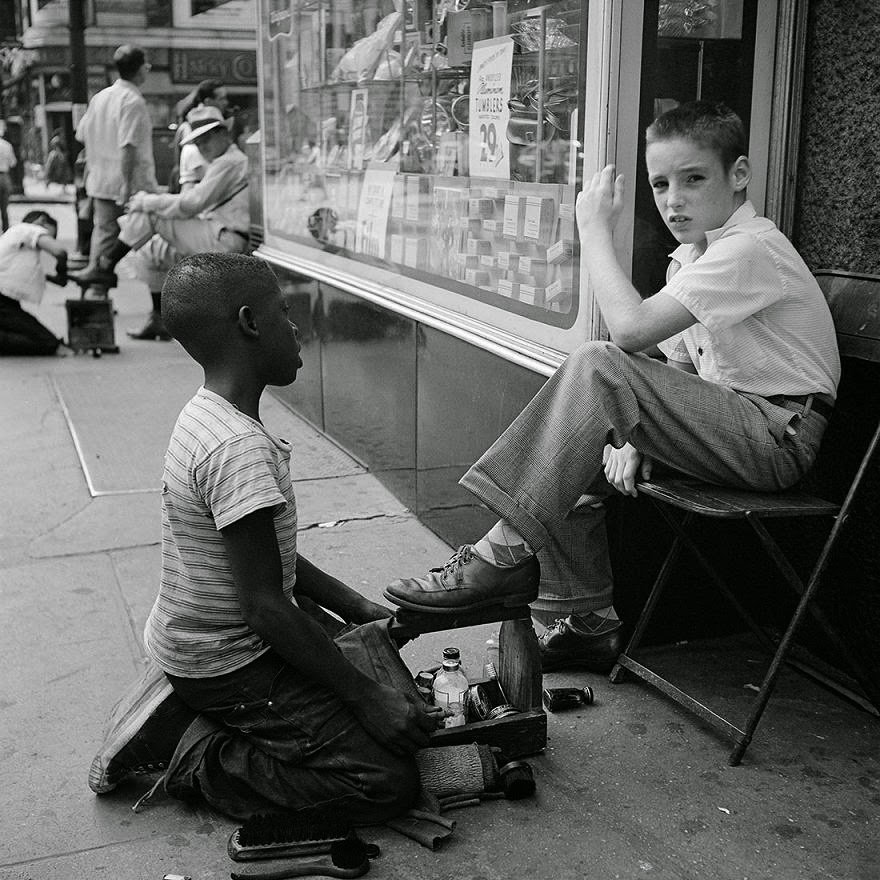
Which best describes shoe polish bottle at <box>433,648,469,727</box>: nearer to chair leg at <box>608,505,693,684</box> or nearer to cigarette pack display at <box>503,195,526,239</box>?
chair leg at <box>608,505,693,684</box>

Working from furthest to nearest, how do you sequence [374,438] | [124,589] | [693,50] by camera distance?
[374,438]
[124,589]
[693,50]

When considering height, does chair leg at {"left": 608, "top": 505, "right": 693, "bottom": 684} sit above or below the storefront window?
below

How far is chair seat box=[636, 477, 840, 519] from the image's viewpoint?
8.89 feet

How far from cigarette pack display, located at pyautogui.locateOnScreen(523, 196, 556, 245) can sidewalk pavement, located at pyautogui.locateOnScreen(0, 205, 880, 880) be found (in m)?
1.27

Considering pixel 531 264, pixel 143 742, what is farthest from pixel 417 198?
pixel 143 742

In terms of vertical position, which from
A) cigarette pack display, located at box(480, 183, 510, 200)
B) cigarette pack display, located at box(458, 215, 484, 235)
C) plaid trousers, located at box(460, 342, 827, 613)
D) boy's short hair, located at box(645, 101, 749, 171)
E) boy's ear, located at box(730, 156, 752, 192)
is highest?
boy's short hair, located at box(645, 101, 749, 171)

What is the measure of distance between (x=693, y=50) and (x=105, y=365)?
561 centimetres

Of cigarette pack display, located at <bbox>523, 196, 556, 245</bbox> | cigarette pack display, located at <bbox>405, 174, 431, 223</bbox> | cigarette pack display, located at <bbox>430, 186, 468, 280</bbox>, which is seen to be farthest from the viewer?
cigarette pack display, located at <bbox>405, 174, 431, 223</bbox>

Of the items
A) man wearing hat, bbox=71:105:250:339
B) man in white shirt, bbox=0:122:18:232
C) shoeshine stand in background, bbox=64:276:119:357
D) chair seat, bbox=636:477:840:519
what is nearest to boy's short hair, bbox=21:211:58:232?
man wearing hat, bbox=71:105:250:339

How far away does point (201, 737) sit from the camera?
8.84 feet

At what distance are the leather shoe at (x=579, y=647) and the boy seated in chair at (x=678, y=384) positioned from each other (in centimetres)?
53

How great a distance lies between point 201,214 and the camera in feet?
27.0

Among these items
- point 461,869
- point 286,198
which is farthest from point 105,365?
point 461,869

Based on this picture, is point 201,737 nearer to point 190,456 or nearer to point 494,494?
point 190,456
